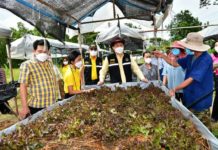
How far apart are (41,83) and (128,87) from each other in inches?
57.5

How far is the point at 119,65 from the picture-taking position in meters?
5.90

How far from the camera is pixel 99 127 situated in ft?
9.95

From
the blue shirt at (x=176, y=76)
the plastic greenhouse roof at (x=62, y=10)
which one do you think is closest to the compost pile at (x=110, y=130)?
the plastic greenhouse roof at (x=62, y=10)

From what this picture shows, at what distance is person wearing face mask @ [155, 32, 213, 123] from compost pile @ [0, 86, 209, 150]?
62 cm

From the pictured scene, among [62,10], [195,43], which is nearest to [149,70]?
[62,10]

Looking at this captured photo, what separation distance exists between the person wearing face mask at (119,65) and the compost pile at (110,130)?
1.84m

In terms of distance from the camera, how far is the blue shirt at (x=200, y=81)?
14.3ft

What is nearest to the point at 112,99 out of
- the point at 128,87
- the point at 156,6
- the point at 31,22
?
the point at 128,87

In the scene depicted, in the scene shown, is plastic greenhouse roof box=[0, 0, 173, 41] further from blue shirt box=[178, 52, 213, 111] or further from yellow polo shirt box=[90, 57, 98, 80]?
blue shirt box=[178, 52, 213, 111]

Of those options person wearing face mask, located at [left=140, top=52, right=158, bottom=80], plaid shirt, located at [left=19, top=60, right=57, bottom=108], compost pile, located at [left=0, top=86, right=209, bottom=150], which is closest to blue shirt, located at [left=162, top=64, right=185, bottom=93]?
person wearing face mask, located at [left=140, top=52, right=158, bottom=80]

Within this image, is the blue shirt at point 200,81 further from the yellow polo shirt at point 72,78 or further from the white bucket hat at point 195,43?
the yellow polo shirt at point 72,78

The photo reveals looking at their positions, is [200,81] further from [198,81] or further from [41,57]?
[41,57]

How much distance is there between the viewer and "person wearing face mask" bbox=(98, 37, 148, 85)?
5.88 meters

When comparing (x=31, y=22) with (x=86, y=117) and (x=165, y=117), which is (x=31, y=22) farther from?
(x=165, y=117)
